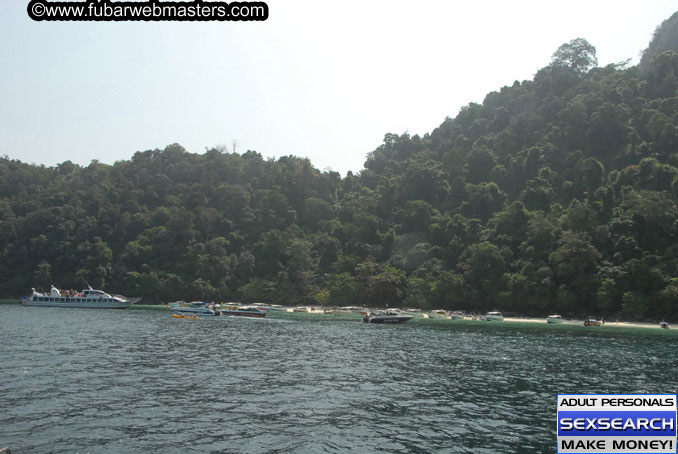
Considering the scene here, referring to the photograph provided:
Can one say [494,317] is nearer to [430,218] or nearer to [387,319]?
[387,319]

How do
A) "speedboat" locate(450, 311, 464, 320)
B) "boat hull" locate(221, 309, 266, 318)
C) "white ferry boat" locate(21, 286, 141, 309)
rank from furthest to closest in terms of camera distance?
"white ferry boat" locate(21, 286, 141, 309)
"speedboat" locate(450, 311, 464, 320)
"boat hull" locate(221, 309, 266, 318)

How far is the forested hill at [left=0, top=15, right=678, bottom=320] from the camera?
8925 cm

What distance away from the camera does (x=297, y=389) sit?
28.6 m

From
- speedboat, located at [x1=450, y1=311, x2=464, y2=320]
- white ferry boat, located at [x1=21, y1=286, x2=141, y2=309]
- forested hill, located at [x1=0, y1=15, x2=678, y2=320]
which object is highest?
forested hill, located at [x1=0, y1=15, x2=678, y2=320]

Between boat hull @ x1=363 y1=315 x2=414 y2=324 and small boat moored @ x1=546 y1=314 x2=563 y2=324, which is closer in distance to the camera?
boat hull @ x1=363 y1=315 x2=414 y2=324

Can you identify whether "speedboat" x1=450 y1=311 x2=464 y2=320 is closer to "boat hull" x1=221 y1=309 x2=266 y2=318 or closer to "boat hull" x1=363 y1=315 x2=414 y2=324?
"boat hull" x1=363 y1=315 x2=414 y2=324

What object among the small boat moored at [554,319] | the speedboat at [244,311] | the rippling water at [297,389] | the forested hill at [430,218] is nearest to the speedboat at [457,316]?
the forested hill at [430,218]

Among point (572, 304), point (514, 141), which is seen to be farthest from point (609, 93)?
point (572, 304)

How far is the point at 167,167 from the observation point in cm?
16862

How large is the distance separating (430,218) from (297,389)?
106m

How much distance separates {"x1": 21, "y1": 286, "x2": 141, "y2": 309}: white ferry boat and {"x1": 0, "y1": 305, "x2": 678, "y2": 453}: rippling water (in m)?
48.7

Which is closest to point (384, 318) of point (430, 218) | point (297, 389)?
point (297, 389)

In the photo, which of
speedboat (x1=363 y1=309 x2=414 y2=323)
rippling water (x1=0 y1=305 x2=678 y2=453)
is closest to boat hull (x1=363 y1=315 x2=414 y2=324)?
speedboat (x1=363 y1=309 x2=414 y2=323)

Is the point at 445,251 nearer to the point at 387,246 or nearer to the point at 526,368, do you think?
the point at 387,246
